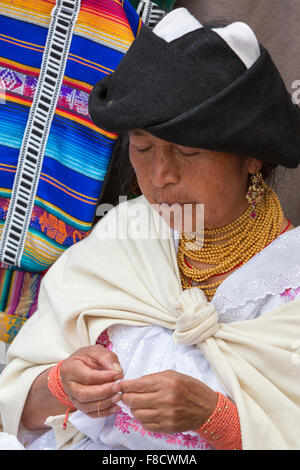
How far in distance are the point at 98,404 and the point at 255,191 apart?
61cm

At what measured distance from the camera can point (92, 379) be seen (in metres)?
1.42

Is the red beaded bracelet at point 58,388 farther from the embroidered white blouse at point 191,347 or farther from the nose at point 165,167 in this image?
the nose at point 165,167

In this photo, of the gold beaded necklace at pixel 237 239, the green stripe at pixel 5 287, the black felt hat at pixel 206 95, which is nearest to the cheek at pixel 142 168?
the black felt hat at pixel 206 95

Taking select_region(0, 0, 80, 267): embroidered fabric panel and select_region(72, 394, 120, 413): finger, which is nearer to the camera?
select_region(72, 394, 120, 413): finger

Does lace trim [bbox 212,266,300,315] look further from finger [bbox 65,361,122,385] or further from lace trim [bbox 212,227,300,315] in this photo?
finger [bbox 65,361,122,385]

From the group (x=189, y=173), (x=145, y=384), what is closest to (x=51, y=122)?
(x=189, y=173)

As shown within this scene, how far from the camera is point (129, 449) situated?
1.56 metres

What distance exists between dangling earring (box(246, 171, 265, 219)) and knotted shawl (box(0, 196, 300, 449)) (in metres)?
0.25

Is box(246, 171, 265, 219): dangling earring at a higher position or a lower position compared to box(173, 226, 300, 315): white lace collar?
higher

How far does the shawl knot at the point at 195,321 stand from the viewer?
4.82ft

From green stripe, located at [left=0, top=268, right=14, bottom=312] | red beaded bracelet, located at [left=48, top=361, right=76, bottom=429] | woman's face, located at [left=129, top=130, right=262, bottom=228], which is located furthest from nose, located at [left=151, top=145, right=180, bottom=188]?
green stripe, located at [left=0, top=268, right=14, bottom=312]

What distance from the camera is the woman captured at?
134 cm

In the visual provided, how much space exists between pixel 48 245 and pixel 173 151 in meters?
0.67
